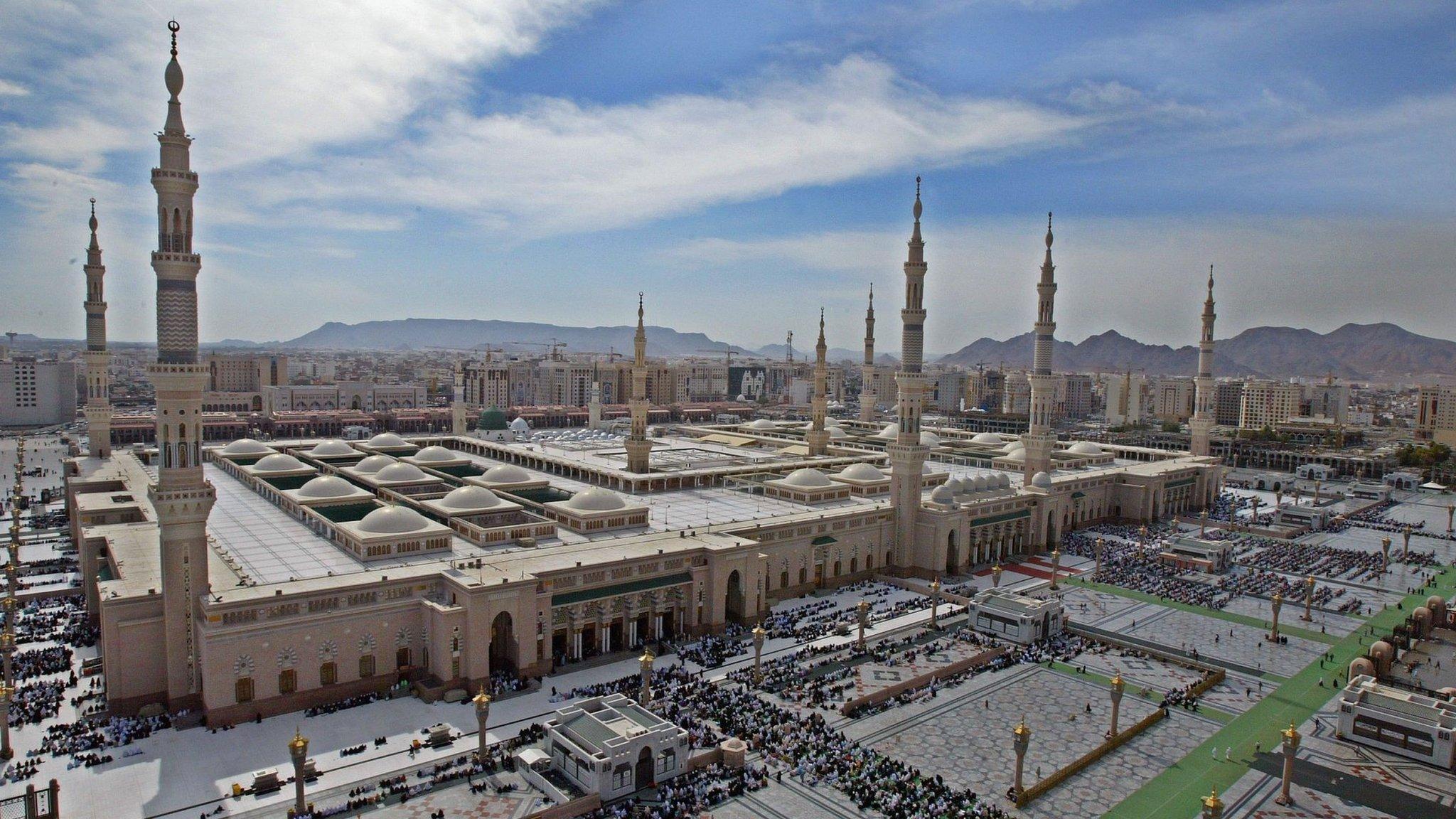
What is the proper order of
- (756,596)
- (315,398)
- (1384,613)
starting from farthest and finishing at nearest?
(315,398), (1384,613), (756,596)

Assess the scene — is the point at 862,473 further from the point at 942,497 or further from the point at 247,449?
the point at 247,449

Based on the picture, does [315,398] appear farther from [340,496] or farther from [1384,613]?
[1384,613]

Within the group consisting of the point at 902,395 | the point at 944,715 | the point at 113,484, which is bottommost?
the point at 944,715

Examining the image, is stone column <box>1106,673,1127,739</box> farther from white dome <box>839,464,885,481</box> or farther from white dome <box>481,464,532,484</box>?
white dome <box>481,464,532,484</box>

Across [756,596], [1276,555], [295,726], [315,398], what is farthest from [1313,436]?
[315,398]

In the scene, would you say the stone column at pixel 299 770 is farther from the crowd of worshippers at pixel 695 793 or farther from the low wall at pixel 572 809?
the crowd of worshippers at pixel 695 793

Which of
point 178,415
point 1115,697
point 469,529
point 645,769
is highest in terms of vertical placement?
point 178,415

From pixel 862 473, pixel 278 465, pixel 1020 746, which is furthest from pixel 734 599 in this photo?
pixel 278 465
